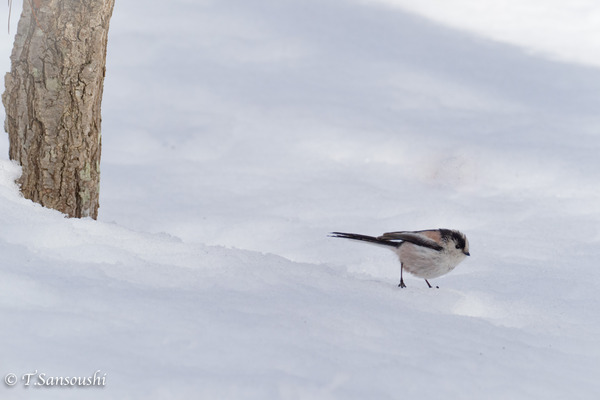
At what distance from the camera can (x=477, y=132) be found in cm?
748

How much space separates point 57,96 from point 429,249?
202 cm

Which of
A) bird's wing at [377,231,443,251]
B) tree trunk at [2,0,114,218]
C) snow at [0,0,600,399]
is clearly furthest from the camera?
bird's wing at [377,231,443,251]

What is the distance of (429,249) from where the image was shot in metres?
3.88

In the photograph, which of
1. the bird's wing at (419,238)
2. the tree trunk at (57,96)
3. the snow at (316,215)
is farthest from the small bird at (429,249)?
the tree trunk at (57,96)

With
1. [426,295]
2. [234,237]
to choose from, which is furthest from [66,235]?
[234,237]

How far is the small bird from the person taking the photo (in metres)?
3.89

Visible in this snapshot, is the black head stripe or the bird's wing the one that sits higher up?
the black head stripe

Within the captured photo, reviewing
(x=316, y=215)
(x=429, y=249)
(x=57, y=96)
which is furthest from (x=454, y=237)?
(x=57, y=96)

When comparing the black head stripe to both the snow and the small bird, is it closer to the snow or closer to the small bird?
the small bird

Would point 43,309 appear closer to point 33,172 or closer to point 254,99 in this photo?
point 33,172

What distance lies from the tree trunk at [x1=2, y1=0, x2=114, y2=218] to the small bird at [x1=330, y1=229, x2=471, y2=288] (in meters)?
1.40

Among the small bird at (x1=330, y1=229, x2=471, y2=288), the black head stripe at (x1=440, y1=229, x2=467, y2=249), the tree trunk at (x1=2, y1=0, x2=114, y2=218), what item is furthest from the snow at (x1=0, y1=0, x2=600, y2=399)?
the black head stripe at (x1=440, y1=229, x2=467, y2=249)

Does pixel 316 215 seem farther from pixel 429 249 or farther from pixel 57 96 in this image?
pixel 57 96

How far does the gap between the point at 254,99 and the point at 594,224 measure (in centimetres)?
346
